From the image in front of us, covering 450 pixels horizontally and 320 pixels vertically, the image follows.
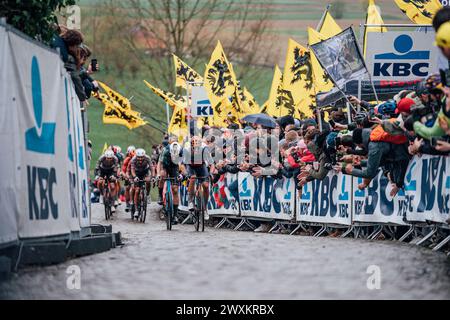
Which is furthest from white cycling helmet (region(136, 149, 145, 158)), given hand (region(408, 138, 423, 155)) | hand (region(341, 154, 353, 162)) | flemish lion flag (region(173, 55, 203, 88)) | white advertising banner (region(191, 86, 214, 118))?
hand (region(408, 138, 423, 155))

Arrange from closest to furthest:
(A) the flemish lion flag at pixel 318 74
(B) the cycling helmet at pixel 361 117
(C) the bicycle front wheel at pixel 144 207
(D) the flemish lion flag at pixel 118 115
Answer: (B) the cycling helmet at pixel 361 117 → (A) the flemish lion flag at pixel 318 74 → (C) the bicycle front wheel at pixel 144 207 → (D) the flemish lion flag at pixel 118 115

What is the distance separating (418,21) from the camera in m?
21.9

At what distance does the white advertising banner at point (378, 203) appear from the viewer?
1786cm

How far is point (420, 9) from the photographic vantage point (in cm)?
2180

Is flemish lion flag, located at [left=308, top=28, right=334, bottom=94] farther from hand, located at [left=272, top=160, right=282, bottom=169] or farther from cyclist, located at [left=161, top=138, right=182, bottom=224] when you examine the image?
cyclist, located at [left=161, top=138, right=182, bottom=224]

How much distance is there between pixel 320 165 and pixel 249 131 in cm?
581

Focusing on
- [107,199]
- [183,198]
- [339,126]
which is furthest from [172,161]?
[339,126]

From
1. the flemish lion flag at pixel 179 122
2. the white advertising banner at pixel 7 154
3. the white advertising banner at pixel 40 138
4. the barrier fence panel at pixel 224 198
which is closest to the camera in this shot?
the white advertising banner at pixel 7 154

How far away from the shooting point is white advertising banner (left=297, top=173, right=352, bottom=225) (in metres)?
20.7

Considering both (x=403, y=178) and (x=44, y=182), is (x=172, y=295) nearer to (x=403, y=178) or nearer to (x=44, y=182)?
(x=44, y=182)

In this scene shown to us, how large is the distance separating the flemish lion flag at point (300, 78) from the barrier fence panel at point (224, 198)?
2309mm

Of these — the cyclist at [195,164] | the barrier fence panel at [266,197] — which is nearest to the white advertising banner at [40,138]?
the barrier fence panel at [266,197]

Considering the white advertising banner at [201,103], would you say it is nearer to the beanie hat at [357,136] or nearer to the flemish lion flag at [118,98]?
the flemish lion flag at [118,98]

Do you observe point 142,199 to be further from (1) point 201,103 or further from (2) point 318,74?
(2) point 318,74
